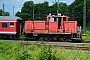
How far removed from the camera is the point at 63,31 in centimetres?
2875

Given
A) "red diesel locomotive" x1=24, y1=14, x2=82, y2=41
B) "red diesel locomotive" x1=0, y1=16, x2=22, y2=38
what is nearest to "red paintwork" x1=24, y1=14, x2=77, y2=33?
"red diesel locomotive" x1=24, y1=14, x2=82, y2=41

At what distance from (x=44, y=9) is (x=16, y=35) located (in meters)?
63.2

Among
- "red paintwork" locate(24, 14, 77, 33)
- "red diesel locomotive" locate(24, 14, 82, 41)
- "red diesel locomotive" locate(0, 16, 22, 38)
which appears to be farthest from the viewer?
"red diesel locomotive" locate(0, 16, 22, 38)

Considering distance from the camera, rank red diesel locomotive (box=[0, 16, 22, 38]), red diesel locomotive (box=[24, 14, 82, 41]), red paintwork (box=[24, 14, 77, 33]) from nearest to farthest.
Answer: red diesel locomotive (box=[24, 14, 82, 41]) < red paintwork (box=[24, 14, 77, 33]) < red diesel locomotive (box=[0, 16, 22, 38])

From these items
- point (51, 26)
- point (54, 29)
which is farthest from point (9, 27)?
point (54, 29)

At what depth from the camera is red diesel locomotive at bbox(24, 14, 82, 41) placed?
2834cm

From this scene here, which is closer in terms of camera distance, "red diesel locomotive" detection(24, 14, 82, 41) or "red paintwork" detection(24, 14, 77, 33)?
"red diesel locomotive" detection(24, 14, 82, 41)

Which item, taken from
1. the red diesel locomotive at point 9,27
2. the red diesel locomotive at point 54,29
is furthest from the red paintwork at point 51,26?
the red diesel locomotive at point 9,27

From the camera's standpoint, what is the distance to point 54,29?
29062mm

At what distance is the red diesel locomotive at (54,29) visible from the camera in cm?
2834

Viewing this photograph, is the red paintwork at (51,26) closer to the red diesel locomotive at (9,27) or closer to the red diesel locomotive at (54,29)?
the red diesel locomotive at (54,29)

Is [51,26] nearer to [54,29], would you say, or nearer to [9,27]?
[54,29]

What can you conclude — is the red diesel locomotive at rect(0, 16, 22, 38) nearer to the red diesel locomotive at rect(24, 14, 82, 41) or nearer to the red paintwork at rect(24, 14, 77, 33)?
the red paintwork at rect(24, 14, 77, 33)

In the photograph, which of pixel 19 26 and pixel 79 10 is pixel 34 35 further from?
pixel 79 10
